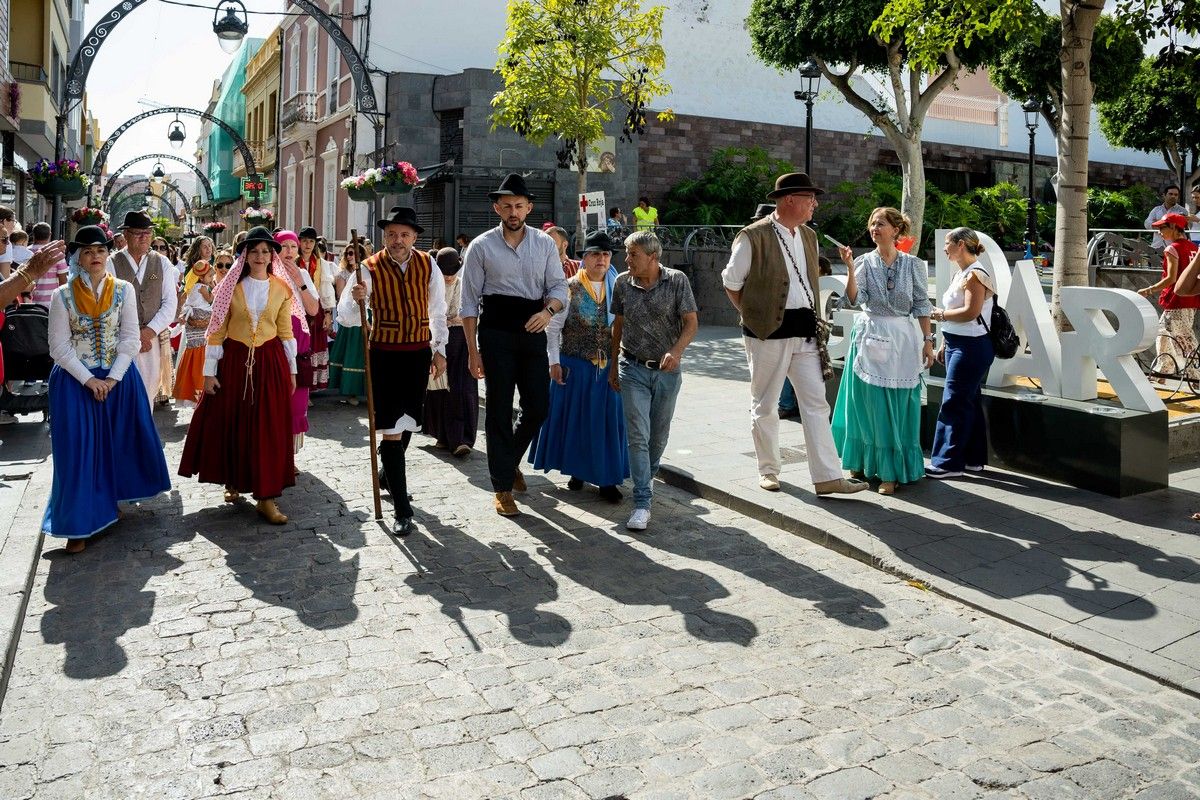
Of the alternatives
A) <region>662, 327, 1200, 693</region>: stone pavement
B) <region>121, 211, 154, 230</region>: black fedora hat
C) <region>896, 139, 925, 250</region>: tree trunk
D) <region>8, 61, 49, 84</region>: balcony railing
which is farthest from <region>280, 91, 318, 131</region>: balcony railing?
<region>662, 327, 1200, 693</region>: stone pavement

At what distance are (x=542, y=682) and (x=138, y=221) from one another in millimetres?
5578

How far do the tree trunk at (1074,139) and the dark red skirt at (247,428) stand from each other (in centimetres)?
622

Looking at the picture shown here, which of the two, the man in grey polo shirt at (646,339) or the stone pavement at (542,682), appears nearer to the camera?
the stone pavement at (542,682)

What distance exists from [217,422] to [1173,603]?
17.3 ft

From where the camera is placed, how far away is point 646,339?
6.54 m

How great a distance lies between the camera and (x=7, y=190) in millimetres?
19141

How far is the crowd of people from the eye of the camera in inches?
244

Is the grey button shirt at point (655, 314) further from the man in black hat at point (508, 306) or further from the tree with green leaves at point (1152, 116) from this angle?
the tree with green leaves at point (1152, 116)

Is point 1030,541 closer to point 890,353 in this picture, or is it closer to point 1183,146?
point 890,353

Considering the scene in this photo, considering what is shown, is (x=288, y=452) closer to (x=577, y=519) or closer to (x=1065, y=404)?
(x=577, y=519)

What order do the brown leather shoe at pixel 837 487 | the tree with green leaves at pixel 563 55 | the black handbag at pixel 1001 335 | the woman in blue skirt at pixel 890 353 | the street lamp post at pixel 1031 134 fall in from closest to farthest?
the brown leather shoe at pixel 837 487
the woman in blue skirt at pixel 890 353
the black handbag at pixel 1001 335
the tree with green leaves at pixel 563 55
the street lamp post at pixel 1031 134

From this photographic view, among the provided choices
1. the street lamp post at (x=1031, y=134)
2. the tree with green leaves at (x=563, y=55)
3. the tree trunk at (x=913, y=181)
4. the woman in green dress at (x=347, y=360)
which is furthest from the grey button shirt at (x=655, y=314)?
the street lamp post at (x=1031, y=134)

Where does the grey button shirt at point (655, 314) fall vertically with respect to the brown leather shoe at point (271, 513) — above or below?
above

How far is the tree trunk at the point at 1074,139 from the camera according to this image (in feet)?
29.4
